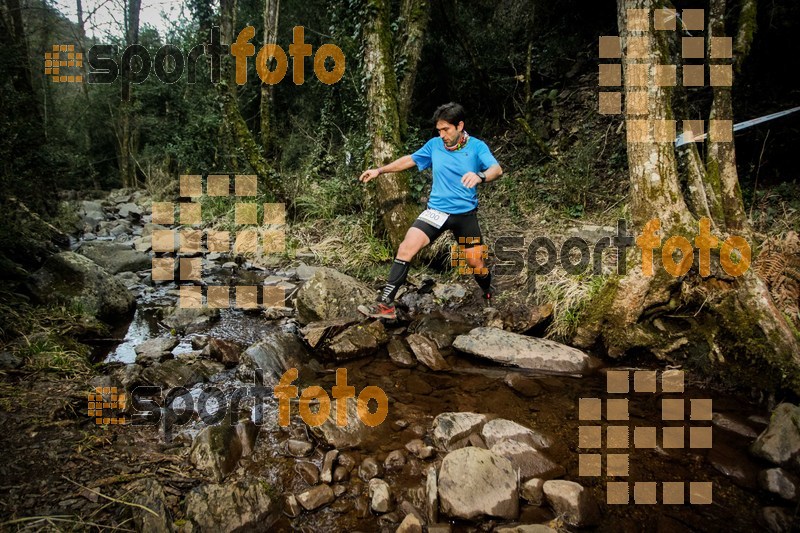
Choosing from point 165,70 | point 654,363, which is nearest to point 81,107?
point 165,70

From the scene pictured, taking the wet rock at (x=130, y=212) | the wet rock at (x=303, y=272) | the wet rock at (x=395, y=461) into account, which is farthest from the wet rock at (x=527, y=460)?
the wet rock at (x=130, y=212)

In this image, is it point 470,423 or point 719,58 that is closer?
point 470,423

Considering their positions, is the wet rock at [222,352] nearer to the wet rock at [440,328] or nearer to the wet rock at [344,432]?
the wet rock at [344,432]

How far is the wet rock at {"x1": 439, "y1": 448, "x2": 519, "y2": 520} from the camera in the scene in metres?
2.05

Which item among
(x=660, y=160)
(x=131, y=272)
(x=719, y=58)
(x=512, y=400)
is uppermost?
(x=719, y=58)

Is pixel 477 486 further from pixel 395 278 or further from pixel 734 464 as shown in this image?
pixel 395 278

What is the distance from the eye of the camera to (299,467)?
2.38m

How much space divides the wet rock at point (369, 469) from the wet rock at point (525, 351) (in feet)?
5.16

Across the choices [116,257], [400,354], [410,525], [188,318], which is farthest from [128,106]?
[410,525]

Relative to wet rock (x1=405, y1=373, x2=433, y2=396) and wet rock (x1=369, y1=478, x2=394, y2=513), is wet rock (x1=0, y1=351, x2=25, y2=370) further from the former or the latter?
wet rock (x1=405, y1=373, x2=433, y2=396)

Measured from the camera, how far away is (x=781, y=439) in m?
2.37

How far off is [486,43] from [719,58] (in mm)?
5870

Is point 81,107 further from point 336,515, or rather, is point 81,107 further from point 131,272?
point 336,515

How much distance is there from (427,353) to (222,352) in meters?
1.85
